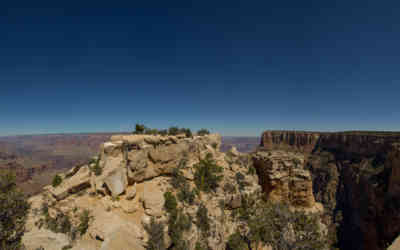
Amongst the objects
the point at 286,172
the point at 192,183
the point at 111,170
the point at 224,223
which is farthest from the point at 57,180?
the point at 286,172

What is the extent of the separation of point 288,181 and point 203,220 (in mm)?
12818

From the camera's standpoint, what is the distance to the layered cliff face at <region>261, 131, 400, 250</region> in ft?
75.0

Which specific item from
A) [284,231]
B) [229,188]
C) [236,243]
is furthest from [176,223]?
[284,231]

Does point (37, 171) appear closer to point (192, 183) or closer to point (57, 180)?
point (57, 180)

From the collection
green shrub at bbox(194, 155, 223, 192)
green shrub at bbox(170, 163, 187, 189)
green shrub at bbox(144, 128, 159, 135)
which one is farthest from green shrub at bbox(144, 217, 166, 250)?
green shrub at bbox(144, 128, 159, 135)

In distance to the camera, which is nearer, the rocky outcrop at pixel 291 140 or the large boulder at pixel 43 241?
the large boulder at pixel 43 241

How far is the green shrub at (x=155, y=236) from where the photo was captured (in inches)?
422

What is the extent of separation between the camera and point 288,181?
19.9 metres

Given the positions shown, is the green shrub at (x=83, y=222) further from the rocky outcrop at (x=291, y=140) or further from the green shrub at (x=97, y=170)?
the rocky outcrop at (x=291, y=140)

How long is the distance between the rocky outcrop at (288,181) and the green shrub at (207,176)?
7.18 metres

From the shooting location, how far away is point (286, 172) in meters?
20.1

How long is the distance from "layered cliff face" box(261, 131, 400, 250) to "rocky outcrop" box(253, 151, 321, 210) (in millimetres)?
9819

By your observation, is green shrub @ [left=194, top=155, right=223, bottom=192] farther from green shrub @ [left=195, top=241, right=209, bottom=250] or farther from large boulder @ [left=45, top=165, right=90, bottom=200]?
large boulder @ [left=45, top=165, right=90, bottom=200]

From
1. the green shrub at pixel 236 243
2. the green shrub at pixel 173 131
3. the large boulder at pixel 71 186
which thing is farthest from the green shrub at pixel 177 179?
the large boulder at pixel 71 186
